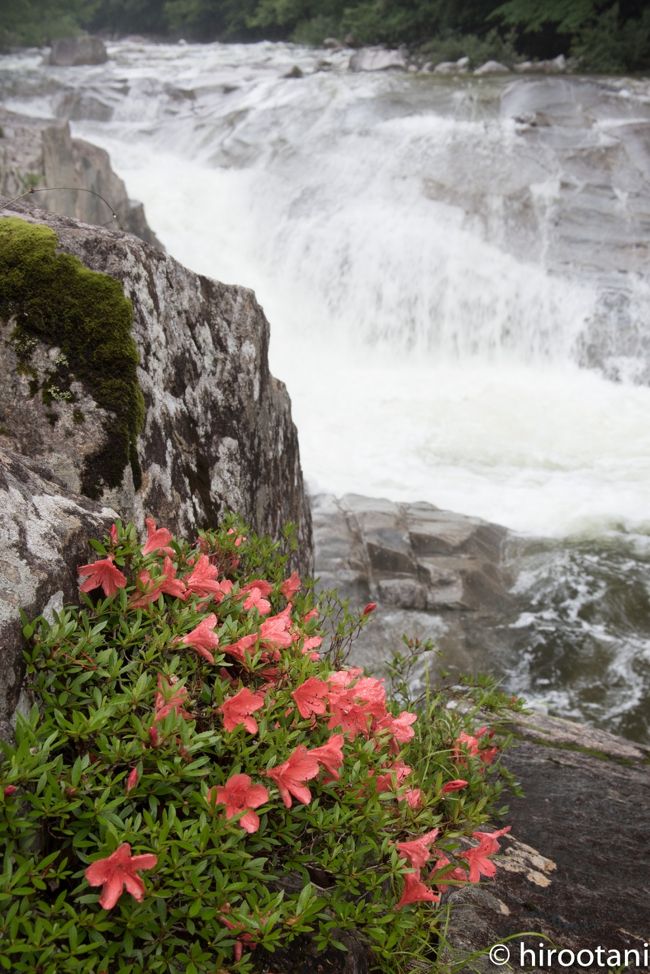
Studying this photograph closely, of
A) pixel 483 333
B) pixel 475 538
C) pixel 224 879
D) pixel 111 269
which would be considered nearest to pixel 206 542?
pixel 111 269

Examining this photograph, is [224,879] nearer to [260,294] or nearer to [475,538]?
[475,538]

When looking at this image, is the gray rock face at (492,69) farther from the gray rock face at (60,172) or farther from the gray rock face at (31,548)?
the gray rock face at (31,548)

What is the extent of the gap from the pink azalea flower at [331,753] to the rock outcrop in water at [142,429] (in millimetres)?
647

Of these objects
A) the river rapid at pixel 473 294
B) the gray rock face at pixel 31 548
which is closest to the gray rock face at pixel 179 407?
the gray rock face at pixel 31 548

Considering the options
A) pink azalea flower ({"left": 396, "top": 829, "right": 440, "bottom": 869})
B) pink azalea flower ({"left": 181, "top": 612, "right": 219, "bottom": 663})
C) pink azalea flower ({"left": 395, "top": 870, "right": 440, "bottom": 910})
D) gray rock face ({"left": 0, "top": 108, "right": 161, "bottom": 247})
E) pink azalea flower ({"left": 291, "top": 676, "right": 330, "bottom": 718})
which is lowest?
pink azalea flower ({"left": 395, "top": 870, "right": 440, "bottom": 910})

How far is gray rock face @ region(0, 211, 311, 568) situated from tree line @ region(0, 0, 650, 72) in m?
18.4

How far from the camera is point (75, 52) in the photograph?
1040 inches

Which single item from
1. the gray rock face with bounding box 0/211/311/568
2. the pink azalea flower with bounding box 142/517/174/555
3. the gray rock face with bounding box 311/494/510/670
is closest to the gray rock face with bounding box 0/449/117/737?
the pink azalea flower with bounding box 142/517/174/555

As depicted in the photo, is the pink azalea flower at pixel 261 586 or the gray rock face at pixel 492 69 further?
the gray rock face at pixel 492 69

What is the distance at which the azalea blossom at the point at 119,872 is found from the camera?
1.36 metres

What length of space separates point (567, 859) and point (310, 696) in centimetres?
127

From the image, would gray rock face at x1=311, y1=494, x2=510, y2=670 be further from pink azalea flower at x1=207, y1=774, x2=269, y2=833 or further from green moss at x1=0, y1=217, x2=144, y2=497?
pink azalea flower at x1=207, y1=774, x2=269, y2=833

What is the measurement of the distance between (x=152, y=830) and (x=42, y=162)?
1186cm

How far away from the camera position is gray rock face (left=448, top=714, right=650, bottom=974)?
2.20 m
